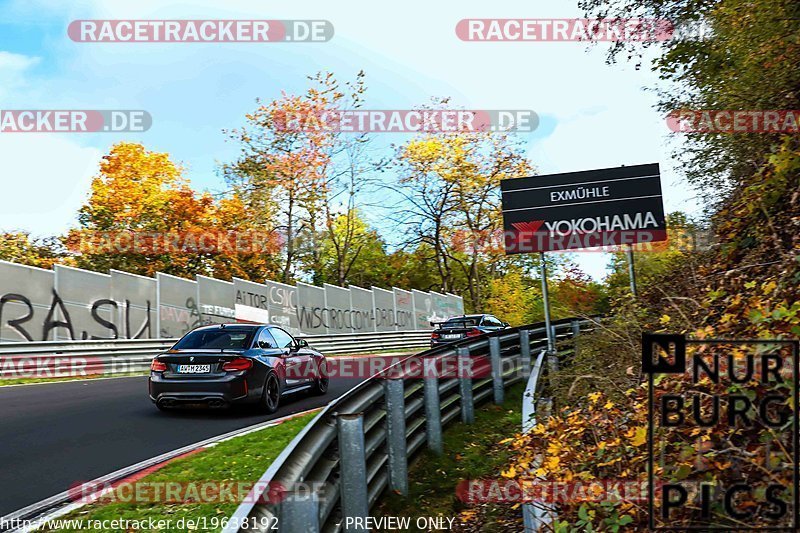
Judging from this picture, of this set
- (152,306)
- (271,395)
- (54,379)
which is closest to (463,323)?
(152,306)

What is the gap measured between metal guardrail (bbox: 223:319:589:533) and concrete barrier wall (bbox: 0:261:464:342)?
13.2 metres

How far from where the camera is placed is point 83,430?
10.7 metres

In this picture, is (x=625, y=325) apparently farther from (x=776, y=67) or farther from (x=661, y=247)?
(x=661, y=247)

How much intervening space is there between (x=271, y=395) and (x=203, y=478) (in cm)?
511

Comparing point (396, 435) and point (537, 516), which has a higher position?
point (396, 435)

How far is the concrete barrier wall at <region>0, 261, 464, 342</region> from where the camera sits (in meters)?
20.2

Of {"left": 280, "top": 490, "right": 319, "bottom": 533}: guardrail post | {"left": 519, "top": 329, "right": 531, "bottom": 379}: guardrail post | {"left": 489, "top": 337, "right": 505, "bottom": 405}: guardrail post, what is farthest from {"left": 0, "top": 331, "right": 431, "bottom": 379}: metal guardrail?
{"left": 280, "top": 490, "right": 319, "bottom": 533}: guardrail post

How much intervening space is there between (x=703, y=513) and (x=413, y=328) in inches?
1564

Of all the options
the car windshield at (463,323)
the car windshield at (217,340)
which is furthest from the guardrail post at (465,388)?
the car windshield at (463,323)

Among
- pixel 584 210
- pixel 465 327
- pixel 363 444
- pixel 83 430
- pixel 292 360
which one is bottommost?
pixel 83 430

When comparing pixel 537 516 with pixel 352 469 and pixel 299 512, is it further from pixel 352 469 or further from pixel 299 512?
pixel 299 512

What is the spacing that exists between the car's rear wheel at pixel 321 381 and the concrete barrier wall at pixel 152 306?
8.89m

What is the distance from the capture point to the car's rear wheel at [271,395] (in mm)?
12906

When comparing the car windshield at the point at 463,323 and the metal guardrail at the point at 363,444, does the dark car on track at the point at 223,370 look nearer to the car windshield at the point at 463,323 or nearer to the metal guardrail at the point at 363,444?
the metal guardrail at the point at 363,444
